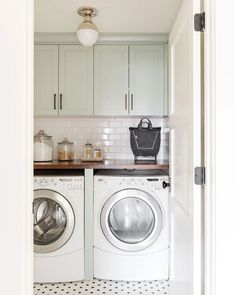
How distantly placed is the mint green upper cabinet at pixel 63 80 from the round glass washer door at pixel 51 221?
953 millimetres

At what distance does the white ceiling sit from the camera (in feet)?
6.84

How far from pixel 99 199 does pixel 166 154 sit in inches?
42.6

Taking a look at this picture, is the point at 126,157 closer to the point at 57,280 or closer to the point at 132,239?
the point at 132,239

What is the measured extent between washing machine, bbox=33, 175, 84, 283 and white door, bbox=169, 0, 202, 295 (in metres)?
0.91

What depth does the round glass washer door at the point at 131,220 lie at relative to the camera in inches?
91.0
